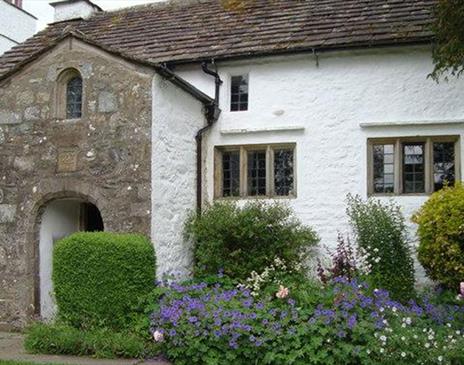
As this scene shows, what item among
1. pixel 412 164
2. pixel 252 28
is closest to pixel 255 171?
pixel 412 164

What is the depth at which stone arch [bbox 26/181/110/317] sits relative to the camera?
10008 mm

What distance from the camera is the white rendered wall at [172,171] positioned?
9.89m

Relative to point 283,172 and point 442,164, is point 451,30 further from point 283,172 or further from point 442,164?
point 283,172

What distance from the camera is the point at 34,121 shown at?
34.2 feet

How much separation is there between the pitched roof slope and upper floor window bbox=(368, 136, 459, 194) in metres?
2.00

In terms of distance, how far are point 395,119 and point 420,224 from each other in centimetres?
238

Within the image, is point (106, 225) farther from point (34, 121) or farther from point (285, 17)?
point (285, 17)

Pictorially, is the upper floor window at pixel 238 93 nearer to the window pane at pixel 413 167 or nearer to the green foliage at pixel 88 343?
the window pane at pixel 413 167

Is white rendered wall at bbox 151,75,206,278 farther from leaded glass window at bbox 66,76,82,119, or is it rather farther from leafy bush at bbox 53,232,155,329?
leaded glass window at bbox 66,76,82,119

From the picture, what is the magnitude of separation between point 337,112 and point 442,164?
7.52 feet

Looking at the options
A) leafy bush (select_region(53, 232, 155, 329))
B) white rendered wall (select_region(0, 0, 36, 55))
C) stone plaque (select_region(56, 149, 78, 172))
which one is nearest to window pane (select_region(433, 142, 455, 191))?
leafy bush (select_region(53, 232, 155, 329))

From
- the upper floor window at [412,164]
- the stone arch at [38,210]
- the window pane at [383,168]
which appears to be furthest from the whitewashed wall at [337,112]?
the stone arch at [38,210]

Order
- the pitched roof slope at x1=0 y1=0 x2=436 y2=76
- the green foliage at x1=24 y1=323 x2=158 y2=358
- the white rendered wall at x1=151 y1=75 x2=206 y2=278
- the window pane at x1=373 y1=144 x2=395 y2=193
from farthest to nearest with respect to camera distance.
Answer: the pitched roof slope at x1=0 y1=0 x2=436 y2=76 → the window pane at x1=373 y1=144 x2=395 y2=193 → the white rendered wall at x1=151 y1=75 x2=206 y2=278 → the green foliage at x1=24 y1=323 x2=158 y2=358

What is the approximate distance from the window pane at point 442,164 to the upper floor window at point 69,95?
6.89m
